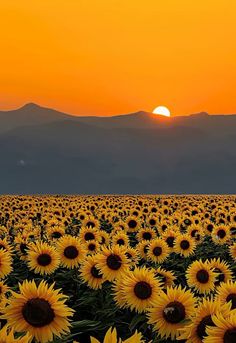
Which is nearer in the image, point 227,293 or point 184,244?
point 227,293

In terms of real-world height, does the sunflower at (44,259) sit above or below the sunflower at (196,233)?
below

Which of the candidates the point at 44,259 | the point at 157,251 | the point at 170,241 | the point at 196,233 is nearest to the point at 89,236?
the point at 170,241

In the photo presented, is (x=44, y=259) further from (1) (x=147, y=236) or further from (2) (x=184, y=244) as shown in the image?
(1) (x=147, y=236)

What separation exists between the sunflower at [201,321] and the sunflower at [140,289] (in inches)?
77.6

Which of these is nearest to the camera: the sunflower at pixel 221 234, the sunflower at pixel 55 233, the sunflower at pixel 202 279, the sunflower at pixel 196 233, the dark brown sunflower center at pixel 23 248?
the sunflower at pixel 202 279

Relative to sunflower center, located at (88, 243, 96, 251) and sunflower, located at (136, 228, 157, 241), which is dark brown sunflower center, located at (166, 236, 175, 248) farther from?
sunflower center, located at (88, 243, 96, 251)

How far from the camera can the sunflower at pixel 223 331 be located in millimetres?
4734

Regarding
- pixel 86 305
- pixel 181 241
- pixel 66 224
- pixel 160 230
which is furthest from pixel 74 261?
pixel 66 224

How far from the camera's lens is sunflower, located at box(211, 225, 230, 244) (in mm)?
17531

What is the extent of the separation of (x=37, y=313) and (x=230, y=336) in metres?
2.14

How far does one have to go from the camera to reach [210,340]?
4.79 metres

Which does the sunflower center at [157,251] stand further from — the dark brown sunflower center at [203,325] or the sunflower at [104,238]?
the dark brown sunflower center at [203,325]

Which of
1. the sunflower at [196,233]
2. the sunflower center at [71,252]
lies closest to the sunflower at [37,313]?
the sunflower center at [71,252]

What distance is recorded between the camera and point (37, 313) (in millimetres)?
6160
